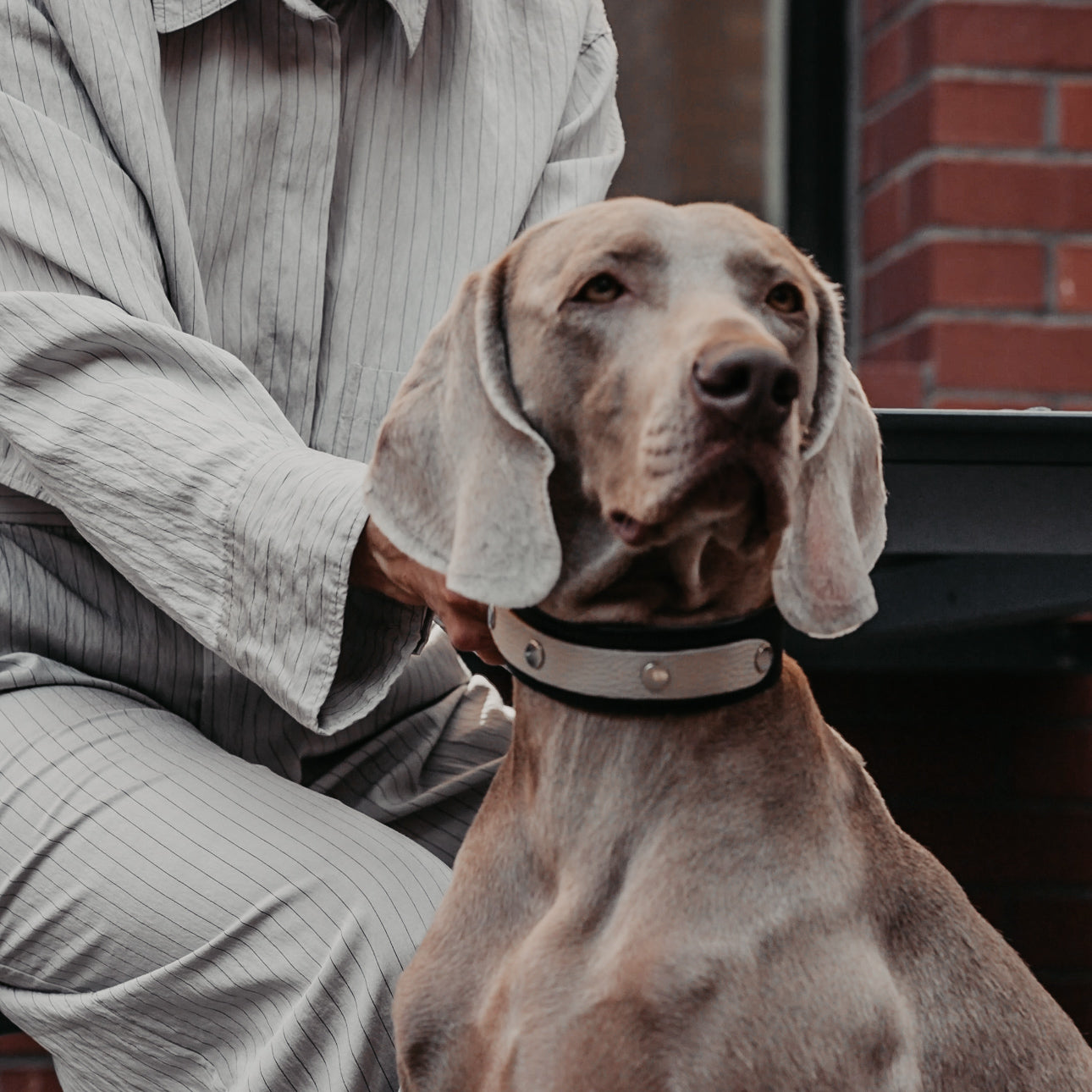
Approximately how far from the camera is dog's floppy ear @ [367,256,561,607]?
3.78 ft

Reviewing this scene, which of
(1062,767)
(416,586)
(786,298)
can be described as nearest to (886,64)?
(1062,767)

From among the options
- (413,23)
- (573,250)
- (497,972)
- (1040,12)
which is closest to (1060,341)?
(1040,12)

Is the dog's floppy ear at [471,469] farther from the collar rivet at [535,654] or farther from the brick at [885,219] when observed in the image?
the brick at [885,219]

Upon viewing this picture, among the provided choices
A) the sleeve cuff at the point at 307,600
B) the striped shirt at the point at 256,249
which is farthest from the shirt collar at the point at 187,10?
the sleeve cuff at the point at 307,600

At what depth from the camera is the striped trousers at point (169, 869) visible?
133 cm

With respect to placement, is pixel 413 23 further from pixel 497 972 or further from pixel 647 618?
pixel 497 972

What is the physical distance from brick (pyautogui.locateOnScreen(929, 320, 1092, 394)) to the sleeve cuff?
1444mm

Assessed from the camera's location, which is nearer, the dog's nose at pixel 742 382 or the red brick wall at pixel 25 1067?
the dog's nose at pixel 742 382

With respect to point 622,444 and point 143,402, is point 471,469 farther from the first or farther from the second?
point 143,402

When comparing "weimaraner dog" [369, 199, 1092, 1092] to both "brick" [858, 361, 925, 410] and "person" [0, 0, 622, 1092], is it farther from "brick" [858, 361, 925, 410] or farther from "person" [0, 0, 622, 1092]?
"brick" [858, 361, 925, 410]

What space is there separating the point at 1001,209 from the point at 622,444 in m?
1.70

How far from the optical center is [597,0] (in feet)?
6.37

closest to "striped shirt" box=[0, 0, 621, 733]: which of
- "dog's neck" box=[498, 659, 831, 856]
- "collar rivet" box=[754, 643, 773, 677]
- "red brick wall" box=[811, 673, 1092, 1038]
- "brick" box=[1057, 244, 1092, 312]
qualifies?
"dog's neck" box=[498, 659, 831, 856]

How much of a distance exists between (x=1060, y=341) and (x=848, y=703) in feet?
2.22
